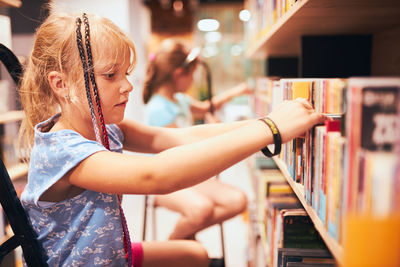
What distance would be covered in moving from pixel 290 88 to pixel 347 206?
56 centimetres

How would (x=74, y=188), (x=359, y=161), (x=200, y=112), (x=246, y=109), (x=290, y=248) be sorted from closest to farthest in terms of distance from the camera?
(x=359, y=161), (x=74, y=188), (x=290, y=248), (x=200, y=112), (x=246, y=109)

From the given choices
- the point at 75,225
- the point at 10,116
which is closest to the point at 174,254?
the point at 75,225

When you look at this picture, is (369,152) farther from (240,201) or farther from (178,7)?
(178,7)

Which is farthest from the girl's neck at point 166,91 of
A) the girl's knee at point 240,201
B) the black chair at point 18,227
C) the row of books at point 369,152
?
the row of books at point 369,152

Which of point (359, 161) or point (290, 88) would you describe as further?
point (290, 88)

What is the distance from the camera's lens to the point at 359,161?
0.49 meters

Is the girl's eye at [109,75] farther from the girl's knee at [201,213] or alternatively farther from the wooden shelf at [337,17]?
the girl's knee at [201,213]

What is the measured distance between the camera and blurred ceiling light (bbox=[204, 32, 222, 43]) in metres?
6.79

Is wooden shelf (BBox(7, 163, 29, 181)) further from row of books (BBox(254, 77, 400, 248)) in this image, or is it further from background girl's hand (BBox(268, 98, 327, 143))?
row of books (BBox(254, 77, 400, 248))

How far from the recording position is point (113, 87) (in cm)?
93

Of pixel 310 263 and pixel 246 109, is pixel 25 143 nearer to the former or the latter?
pixel 310 263

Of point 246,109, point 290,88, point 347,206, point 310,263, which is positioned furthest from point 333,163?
point 246,109

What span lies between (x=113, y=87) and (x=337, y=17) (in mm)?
720

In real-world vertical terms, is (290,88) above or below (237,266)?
above
